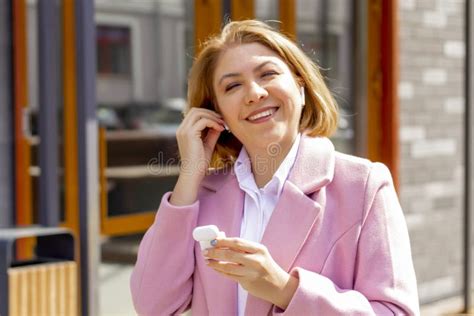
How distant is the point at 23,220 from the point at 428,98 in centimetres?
281

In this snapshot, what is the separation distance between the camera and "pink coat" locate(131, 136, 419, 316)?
1696mm

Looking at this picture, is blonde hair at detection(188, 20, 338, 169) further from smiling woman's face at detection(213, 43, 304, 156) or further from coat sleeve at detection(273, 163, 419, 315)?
coat sleeve at detection(273, 163, 419, 315)

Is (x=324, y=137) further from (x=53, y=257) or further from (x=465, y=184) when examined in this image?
(x=465, y=184)

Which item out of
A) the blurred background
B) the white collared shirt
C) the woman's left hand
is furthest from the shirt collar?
the blurred background

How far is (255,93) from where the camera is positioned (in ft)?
5.92

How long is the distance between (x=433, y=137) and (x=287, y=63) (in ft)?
13.5

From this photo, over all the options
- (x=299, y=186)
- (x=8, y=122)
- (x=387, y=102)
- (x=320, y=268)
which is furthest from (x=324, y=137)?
(x=387, y=102)

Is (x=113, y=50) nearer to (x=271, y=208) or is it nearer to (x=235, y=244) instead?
(x=271, y=208)

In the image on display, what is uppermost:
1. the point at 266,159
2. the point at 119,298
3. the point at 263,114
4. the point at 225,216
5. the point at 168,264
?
the point at 263,114

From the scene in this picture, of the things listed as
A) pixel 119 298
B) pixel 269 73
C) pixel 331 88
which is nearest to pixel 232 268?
pixel 269 73

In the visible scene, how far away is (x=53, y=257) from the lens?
11.5ft

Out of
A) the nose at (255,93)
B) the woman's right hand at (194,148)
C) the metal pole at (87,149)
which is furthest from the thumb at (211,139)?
the metal pole at (87,149)

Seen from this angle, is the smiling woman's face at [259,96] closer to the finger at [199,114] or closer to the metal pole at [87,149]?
the finger at [199,114]

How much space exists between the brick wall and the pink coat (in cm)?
375
